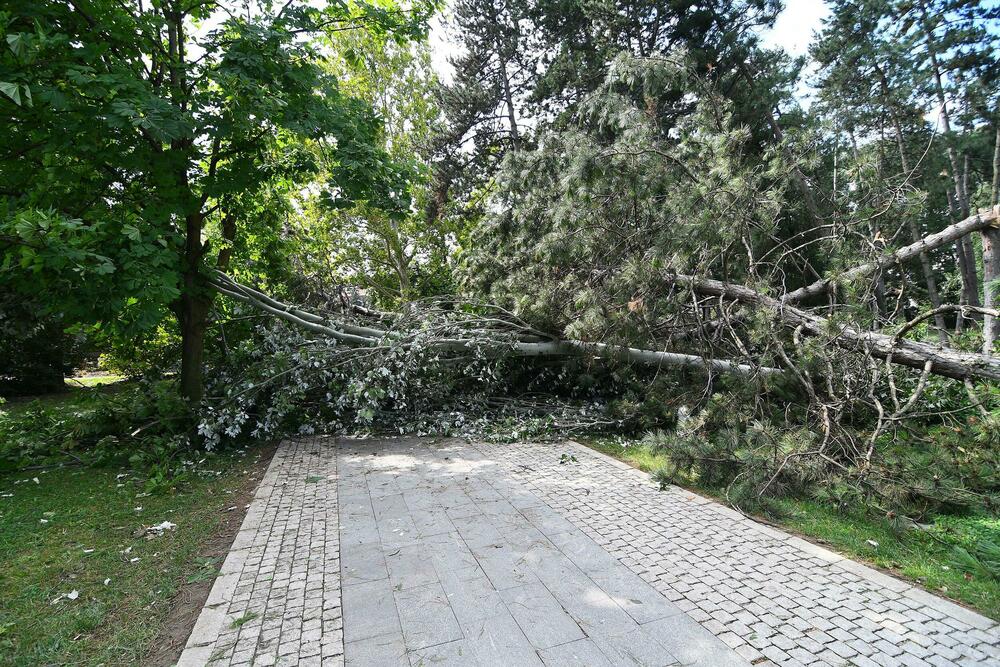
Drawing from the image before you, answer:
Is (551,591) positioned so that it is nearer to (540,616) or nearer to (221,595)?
(540,616)

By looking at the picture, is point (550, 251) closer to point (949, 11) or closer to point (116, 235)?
point (116, 235)

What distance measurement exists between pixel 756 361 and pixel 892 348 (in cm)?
128

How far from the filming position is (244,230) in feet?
31.3

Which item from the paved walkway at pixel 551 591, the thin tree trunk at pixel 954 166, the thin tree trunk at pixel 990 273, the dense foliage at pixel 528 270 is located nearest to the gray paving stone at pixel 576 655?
the paved walkway at pixel 551 591

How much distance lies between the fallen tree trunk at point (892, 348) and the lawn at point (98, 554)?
5834 millimetres

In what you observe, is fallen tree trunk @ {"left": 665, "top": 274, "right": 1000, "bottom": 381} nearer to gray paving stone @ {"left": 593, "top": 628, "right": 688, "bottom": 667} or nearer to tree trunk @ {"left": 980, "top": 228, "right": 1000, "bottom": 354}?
tree trunk @ {"left": 980, "top": 228, "right": 1000, "bottom": 354}

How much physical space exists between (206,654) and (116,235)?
4.66 meters

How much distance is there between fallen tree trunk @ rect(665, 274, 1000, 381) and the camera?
192 inches

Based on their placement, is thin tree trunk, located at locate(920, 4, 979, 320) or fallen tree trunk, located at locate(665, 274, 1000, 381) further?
thin tree trunk, located at locate(920, 4, 979, 320)

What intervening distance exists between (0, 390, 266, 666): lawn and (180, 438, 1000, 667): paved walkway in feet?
1.21

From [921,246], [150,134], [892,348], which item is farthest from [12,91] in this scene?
[921,246]

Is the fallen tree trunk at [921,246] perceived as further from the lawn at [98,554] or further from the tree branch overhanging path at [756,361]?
the lawn at [98,554]

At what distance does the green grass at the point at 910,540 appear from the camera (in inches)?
127

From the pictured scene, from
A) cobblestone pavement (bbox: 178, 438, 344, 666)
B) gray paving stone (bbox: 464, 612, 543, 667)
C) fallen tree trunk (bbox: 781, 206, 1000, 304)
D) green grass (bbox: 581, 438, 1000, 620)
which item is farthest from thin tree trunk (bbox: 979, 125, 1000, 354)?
cobblestone pavement (bbox: 178, 438, 344, 666)
